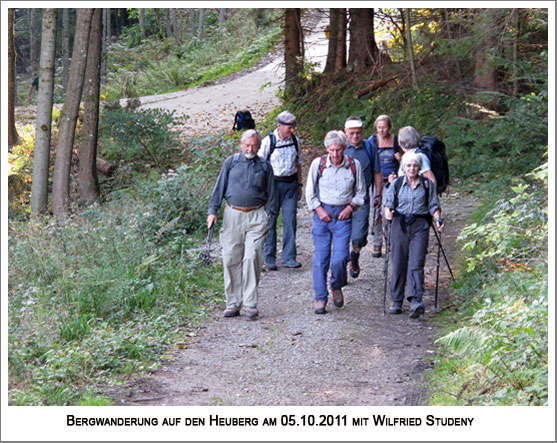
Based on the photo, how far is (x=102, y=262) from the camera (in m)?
9.30

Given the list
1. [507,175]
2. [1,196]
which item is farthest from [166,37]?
[1,196]

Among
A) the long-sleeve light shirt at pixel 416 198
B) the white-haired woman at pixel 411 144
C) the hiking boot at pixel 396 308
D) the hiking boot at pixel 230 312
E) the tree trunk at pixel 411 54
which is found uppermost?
the tree trunk at pixel 411 54

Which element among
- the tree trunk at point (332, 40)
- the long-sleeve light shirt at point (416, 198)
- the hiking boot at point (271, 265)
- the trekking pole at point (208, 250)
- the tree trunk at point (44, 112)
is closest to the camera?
the long-sleeve light shirt at point (416, 198)

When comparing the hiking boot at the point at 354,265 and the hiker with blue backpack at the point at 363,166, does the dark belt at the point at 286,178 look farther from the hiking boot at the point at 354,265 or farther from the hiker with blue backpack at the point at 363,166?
the hiking boot at the point at 354,265

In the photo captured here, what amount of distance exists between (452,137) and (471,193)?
5.59 ft

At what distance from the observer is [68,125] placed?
15.2 meters

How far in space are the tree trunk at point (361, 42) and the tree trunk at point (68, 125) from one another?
356 inches

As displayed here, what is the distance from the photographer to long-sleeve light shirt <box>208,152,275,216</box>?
7.83 meters

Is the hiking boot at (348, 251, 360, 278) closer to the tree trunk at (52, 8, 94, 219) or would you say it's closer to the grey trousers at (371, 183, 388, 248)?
the grey trousers at (371, 183, 388, 248)

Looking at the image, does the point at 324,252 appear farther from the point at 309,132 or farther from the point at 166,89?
the point at 166,89

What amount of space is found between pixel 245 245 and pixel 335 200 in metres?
1.15

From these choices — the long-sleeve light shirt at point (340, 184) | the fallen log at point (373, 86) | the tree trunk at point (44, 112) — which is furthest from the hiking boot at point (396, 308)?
the fallen log at point (373, 86)

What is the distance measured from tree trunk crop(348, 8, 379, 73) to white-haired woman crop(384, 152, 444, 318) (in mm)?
13779

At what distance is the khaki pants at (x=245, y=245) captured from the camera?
7902mm
